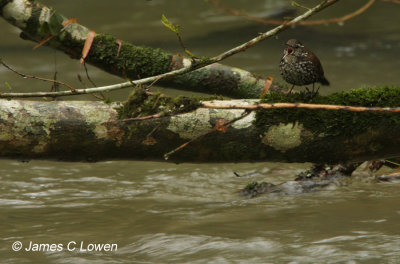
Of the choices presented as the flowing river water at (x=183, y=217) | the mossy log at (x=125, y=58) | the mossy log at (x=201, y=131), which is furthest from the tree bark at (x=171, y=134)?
the mossy log at (x=125, y=58)

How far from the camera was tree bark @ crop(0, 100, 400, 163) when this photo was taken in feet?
10.7

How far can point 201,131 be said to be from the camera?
3.31 metres

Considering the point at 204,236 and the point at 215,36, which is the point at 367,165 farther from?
the point at 215,36

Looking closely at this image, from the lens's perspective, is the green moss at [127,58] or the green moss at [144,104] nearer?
the green moss at [144,104]

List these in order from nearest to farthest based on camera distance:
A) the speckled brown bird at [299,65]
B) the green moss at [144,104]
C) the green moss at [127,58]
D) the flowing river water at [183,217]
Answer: the green moss at [144,104], the flowing river water at [183,217], the speckled brown bird at [299,65], the green moss at [127,58]

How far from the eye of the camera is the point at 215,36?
1188cm

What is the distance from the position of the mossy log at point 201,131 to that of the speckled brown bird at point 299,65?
548 millimetres

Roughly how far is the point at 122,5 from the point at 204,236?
442 inches

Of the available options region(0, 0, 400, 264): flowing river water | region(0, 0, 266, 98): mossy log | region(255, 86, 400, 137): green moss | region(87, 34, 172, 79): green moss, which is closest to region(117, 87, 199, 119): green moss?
region(255, 86, 400, 137): green moss

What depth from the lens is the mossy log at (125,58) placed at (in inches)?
178

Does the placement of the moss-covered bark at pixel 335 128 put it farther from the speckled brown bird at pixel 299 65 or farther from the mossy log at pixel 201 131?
the speckled brown bird at pixel 299 65

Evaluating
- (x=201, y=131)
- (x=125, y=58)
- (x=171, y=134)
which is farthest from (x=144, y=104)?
(x=125, y=58)

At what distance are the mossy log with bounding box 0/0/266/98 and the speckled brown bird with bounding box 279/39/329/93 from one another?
1.00 metres

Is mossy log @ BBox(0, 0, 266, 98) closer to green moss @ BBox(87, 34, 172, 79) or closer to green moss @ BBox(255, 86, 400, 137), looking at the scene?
green moss @ BBox(87, 34, 172, 79)
